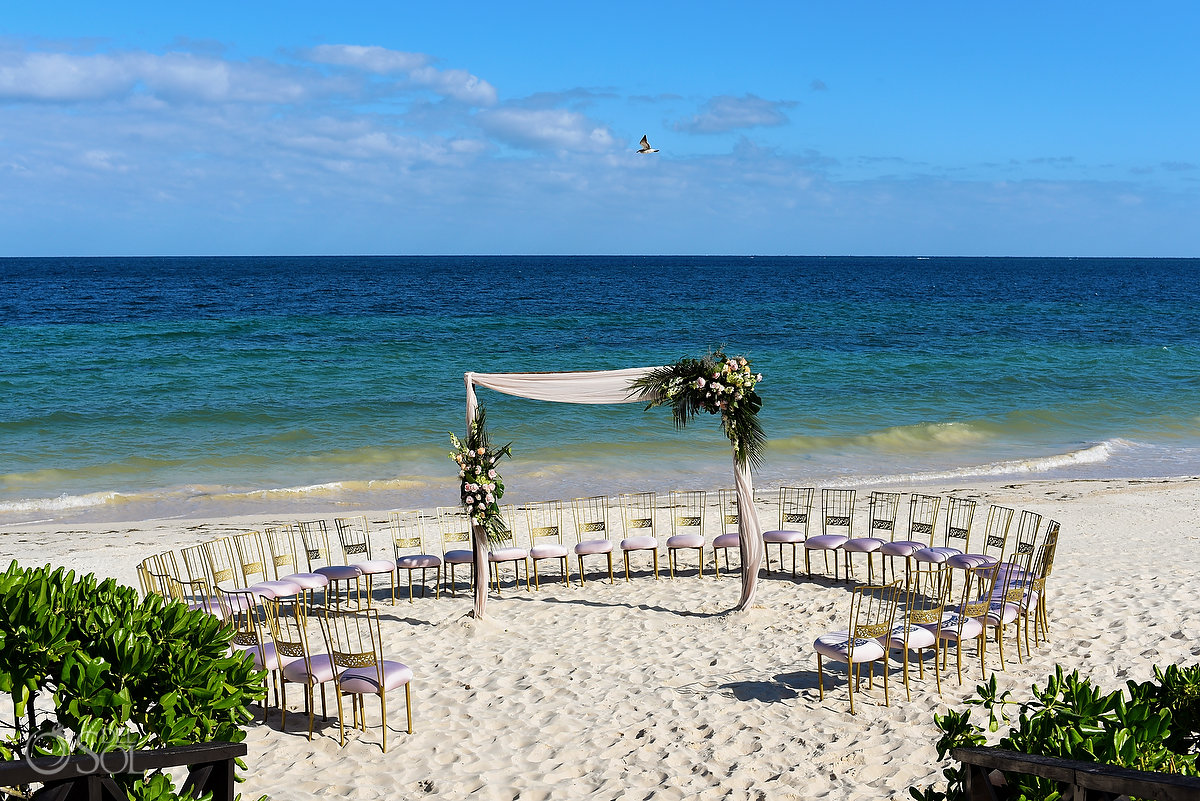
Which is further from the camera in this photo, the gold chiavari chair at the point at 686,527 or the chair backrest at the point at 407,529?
the chair backrest at the point at 407,529

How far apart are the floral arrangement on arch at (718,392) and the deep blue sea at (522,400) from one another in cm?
801

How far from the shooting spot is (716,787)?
21.8ft

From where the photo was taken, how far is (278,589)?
10734 millimetres

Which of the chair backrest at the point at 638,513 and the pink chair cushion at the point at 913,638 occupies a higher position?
the pink chair cushion at the point at 913,638

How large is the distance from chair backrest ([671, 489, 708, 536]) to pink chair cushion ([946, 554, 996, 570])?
3.23m

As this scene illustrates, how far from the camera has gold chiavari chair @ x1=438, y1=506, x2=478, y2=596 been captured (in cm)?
1173

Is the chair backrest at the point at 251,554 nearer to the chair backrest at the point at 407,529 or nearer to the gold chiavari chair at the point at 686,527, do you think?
the chair backrest at the point at 407,529

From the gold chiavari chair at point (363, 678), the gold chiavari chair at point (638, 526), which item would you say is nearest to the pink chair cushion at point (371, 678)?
the gold chiavari chair at point (363, 678)

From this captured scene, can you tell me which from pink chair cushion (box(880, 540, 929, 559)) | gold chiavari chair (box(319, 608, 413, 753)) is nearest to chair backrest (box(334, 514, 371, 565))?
gold chiavari chair (box(319, 608, 413, 753))

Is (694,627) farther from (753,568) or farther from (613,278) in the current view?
(613,278)

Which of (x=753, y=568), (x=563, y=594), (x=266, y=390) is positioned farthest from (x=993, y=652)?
(x=266, y=390)

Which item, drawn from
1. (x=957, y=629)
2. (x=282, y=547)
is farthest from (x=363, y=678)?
(x=282, y=547)

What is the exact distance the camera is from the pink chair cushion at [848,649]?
26.9ft

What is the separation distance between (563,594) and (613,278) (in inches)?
3464
